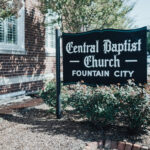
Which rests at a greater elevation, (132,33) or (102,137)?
(132,33)

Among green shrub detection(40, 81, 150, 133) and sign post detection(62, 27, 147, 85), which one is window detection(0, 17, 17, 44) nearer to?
sign post detection(62, 27, 147, 85)

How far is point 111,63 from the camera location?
4.13 metres

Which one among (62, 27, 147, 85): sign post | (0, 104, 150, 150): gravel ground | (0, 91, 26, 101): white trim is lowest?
(0, 104, 150, 150): gravel ground

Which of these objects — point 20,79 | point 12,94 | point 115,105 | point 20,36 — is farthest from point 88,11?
point 115,105

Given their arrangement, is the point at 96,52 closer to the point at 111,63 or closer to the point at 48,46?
the point at 111,63

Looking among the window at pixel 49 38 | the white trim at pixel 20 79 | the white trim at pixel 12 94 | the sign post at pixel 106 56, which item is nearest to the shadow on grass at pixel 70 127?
the sign post at pixel 106 56

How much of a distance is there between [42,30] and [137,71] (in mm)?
5891

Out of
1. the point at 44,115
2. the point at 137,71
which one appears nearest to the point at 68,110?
the point at 44,115

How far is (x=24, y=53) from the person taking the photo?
7.72 m

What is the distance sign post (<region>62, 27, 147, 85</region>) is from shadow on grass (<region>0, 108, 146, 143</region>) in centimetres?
88

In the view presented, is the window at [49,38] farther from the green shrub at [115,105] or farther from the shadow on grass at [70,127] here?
the green shrub at [115,105]

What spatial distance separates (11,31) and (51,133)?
16.2 feet

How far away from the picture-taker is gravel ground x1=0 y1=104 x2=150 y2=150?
10.8 feet

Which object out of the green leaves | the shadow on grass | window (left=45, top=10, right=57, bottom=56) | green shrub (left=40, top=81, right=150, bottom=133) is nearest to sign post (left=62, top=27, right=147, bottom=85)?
green shrub (left=40, top=81, right=150, bottom=133)
